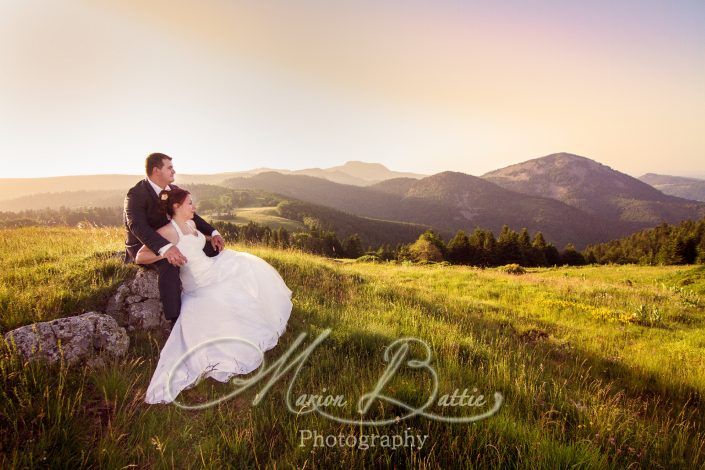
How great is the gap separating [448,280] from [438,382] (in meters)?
12.0

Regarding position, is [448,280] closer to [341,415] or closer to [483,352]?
[483,352]

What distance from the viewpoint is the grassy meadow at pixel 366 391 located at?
280 centimetres

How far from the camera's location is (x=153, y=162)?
20.5 feet

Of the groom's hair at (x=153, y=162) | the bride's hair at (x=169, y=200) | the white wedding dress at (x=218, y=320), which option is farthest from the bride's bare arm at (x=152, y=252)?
the groom's hair at (x=153, y=162)

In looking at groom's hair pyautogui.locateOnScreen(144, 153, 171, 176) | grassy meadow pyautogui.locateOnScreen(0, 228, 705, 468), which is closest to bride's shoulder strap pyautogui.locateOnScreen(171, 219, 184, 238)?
groom's hair pyautogui.locateOnScreen(144, 153, 171, 176)

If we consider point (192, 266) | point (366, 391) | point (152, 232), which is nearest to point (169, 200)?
point (152, 232)

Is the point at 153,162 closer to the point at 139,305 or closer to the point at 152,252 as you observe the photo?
the point at 152,252

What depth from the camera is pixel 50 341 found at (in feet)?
13.2

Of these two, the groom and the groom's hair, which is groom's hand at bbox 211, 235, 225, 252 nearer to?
the groom

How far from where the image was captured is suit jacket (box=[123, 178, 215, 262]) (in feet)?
18.5

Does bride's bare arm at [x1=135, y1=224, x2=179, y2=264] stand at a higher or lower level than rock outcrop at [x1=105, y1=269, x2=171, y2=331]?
higher

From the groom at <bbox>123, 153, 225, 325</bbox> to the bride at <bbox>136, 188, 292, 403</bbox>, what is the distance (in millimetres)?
198

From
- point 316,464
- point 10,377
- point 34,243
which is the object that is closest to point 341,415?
point 316,464

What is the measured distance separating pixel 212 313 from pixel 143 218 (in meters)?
2.34
